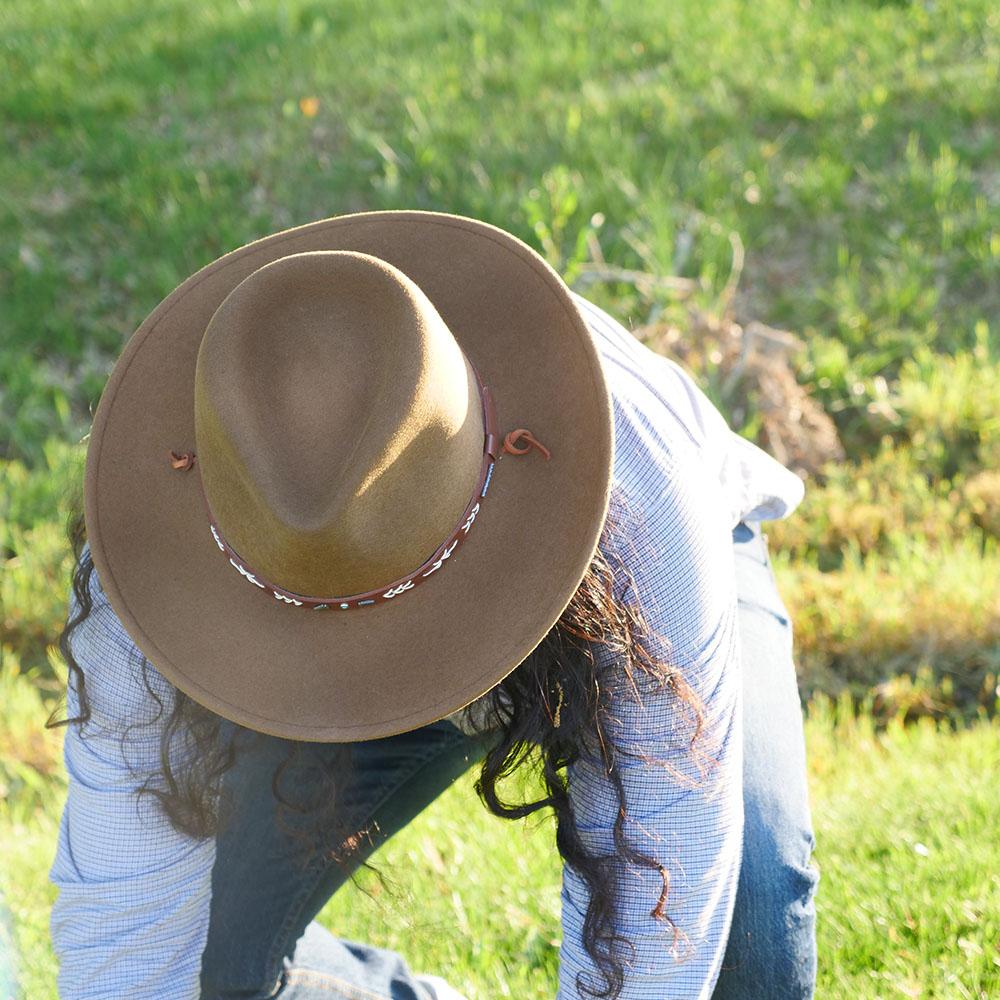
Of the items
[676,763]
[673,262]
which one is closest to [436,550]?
[676,763]

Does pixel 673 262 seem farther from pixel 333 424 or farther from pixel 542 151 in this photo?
pixel 333 424

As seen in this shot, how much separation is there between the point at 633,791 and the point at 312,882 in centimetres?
60

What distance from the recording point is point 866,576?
3.11m

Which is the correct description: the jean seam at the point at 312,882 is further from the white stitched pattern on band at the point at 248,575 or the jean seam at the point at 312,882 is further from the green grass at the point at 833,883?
the white stitched pattern on band at the point at 248,575

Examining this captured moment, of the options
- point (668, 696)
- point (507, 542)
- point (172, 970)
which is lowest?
point (172, 970)

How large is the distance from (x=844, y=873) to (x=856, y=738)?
1.87ft

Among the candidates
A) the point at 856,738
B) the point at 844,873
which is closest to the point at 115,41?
the point at 856,738

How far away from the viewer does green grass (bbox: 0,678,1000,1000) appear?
2006 mm

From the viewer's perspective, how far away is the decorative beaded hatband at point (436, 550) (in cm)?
144

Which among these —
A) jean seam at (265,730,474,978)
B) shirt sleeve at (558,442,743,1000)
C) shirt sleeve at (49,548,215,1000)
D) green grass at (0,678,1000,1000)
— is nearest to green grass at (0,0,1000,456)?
green grass at (0,678,1000,1000)

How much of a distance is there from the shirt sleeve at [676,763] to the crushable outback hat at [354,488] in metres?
0.18

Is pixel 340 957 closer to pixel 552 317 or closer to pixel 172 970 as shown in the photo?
pixel 172 970

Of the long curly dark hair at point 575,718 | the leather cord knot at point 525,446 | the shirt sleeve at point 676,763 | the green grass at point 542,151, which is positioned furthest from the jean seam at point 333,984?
the green grass at point 542,151

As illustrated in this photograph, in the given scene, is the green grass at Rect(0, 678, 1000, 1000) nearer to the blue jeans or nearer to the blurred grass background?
the blurred grass background
